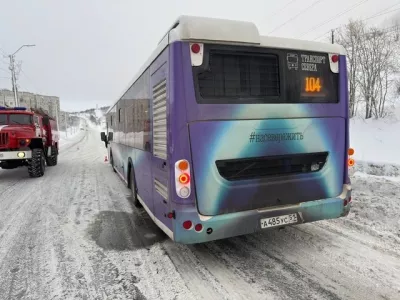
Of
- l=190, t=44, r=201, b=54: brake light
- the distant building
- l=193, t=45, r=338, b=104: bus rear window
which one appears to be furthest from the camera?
the distant building

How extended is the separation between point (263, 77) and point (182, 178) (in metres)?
1.64

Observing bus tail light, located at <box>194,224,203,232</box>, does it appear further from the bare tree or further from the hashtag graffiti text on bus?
the bare tree

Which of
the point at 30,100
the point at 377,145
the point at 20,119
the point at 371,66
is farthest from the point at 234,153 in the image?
the point at 30,100

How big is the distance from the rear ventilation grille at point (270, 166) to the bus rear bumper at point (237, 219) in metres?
0.44

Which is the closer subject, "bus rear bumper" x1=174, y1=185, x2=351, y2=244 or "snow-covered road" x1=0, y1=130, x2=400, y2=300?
"snow-covered road" x1=0, y1=130, x2=400, y2=300

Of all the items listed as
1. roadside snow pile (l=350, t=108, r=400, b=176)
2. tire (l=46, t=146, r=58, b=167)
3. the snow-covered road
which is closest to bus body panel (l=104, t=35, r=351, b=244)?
the snow-covered road

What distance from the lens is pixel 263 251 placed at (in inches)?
161

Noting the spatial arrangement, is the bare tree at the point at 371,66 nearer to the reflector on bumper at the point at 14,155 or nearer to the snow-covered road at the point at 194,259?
the snow-covered road at the point at 194,259

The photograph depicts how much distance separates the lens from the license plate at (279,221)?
3634 millimetres

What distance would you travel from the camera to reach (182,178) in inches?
131

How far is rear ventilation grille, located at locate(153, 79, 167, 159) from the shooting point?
3564mm

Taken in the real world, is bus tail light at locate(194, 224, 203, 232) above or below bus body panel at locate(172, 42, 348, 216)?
below

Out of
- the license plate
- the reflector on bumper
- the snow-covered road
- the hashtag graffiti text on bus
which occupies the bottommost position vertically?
the snow-covered road

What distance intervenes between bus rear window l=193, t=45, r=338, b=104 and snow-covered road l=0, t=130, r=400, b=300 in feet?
6.77
